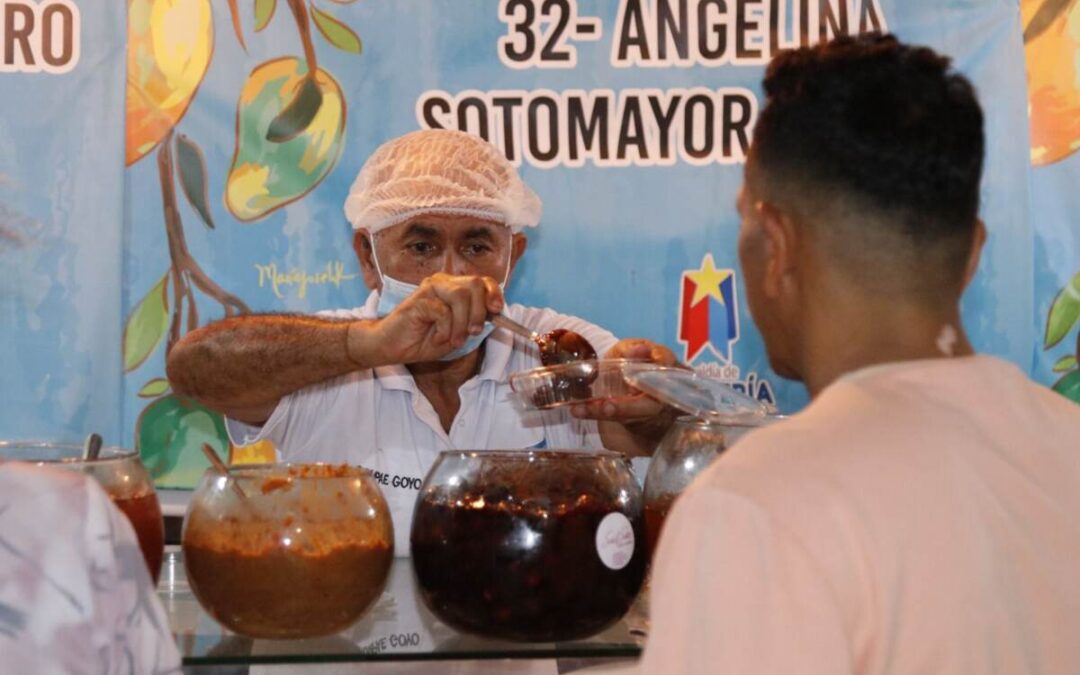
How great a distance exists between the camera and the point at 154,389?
318cm

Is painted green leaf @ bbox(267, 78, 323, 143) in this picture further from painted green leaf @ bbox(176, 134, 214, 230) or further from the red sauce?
the red sauce

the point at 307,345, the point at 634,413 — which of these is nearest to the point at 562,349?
the point at 634,413

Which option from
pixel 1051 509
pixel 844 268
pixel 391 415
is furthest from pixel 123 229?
pixel 1051 509

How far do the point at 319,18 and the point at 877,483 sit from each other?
8.53 feet

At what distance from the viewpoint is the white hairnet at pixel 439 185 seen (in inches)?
106

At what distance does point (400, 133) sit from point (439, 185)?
2.01 feet

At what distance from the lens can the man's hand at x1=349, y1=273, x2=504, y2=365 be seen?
1.99 metres

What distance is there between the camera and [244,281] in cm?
321

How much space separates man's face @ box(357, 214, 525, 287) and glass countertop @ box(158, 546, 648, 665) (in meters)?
1.34

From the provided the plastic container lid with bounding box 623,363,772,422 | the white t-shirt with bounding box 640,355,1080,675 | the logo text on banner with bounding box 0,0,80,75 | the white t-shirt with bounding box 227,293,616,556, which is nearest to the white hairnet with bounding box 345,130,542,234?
the white t-shirt with bounding box 227,293,616,556

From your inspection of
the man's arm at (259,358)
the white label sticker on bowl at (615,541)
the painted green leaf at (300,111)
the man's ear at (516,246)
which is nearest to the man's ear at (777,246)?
the white label sticker on bowl at (615,541)

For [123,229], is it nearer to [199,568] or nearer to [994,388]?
[199,568]

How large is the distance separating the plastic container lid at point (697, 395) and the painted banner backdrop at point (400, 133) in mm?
1654

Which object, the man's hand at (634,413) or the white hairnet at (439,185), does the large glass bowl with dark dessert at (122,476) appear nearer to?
the man's hand at (634,413)
